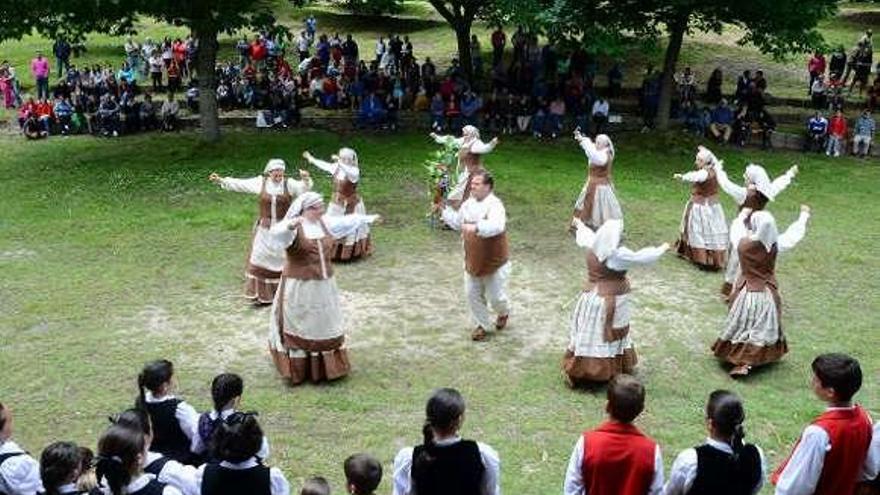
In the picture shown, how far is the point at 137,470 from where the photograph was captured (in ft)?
14.1

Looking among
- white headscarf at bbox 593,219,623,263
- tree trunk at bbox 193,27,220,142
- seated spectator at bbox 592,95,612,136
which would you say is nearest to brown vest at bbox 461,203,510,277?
white headscarf at bbox 593,219,623,263

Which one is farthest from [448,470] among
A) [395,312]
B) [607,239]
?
[395,312]

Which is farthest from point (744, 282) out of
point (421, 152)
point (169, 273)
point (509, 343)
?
point (421, 152)

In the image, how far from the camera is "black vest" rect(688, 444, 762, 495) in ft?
15.1

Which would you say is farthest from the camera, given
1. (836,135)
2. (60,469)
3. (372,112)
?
(372,112)

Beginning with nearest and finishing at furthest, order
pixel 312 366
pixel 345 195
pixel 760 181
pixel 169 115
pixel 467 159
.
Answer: pixel 312 366 < pixel 760 181 < pixel 345 195 < pixel 467 159 < pixel 169 115

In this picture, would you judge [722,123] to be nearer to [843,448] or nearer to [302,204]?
[302,204]

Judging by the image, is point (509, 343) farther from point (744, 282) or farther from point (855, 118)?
point (855, 118)

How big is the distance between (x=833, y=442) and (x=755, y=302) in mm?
4178

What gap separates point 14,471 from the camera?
4.91 metres

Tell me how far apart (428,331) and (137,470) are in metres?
5.87

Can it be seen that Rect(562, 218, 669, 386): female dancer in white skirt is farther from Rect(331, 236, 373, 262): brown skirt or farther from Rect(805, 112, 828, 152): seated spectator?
Rect(805, 112, 828, 152): seated spectator

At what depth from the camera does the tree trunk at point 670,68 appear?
19.4m

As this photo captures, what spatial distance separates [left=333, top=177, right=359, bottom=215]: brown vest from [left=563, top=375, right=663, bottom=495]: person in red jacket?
26.9 ft
